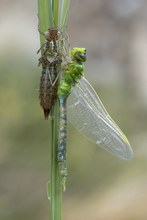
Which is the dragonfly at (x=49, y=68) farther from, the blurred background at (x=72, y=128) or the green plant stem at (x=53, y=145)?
the blurred background at (x=72, y=128)

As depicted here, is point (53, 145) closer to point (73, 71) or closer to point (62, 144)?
point (62, 144)

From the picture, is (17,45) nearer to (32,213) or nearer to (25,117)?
(25,117)

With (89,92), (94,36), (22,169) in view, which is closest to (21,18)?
(94,36)

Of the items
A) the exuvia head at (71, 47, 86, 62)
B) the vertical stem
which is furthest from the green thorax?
the vertical stem

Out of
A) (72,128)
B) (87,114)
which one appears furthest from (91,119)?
(72,128)

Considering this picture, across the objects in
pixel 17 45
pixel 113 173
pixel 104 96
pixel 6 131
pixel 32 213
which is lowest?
pixel 32 213

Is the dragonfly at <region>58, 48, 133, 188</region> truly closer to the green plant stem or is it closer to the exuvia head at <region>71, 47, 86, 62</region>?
the exuvia head at <region>71, 47, 86, 62</region>
